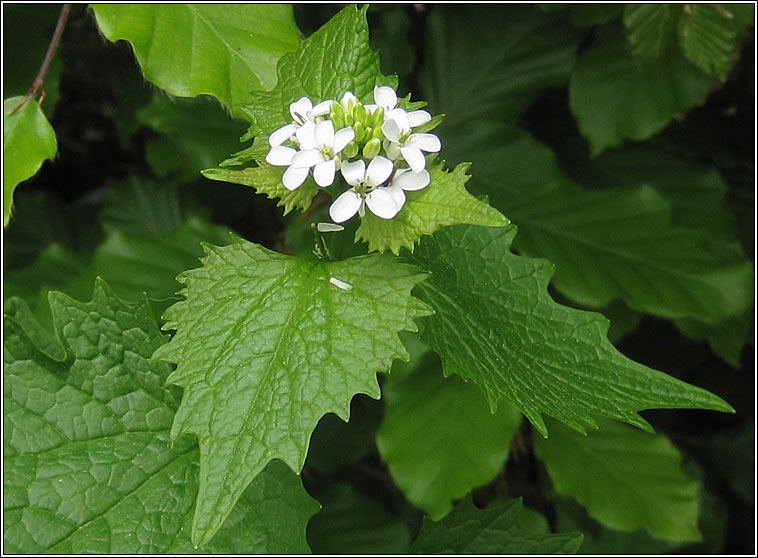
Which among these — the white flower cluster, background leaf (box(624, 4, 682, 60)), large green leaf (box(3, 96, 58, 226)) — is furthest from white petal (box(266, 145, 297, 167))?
background leaf (box(624, 4, 682, 60))

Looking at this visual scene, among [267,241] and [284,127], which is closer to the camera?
[284,127]

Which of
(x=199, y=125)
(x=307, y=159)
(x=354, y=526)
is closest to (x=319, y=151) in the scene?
(x=307, y=159)

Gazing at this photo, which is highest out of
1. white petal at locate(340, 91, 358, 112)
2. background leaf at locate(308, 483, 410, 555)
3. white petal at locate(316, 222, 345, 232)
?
white petal at locate(340, 91, 358, 112)

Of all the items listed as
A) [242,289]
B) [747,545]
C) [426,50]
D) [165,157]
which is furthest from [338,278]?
[747,545]

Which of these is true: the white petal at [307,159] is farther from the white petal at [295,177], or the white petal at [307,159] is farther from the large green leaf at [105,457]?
the large green leaf at [105,457]

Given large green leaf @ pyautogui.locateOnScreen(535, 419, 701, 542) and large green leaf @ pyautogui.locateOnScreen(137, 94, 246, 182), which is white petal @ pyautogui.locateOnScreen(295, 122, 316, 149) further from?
large green leaf @ pyautogui.locateOnScreen(535, 419, 701, 542)

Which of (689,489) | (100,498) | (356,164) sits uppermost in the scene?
(356,164)

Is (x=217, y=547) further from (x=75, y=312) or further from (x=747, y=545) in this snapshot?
(x=747, y=545)
